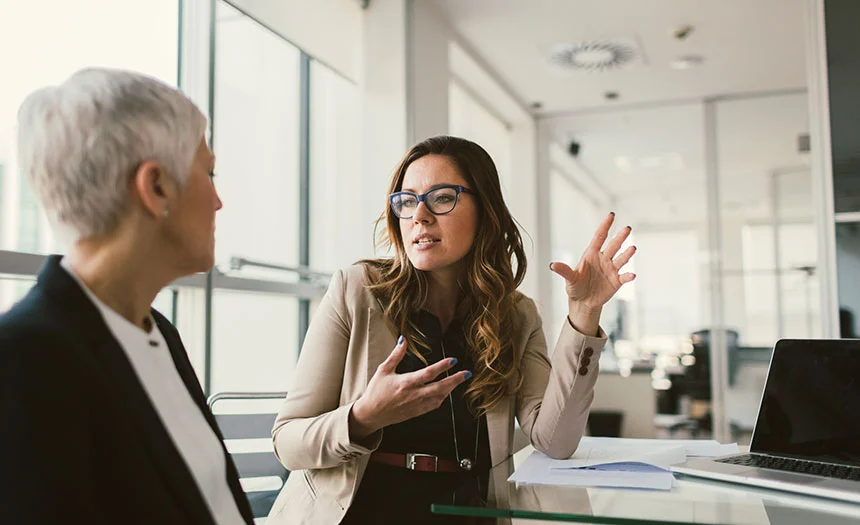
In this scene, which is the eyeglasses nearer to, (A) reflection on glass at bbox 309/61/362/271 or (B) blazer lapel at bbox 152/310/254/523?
(B) blazer lapel at bbox 152/310/254/523

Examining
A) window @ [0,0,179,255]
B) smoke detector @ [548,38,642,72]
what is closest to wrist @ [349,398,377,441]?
window @ [0,0,179,255]

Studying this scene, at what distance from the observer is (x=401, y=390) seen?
128 centimetres

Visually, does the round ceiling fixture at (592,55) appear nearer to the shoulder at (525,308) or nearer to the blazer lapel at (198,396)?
the shoulder at (525,308)

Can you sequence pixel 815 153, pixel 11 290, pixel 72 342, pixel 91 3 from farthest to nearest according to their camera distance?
pixel 815 153, pixel 91 3, pixel 11 290, pixel 72 342

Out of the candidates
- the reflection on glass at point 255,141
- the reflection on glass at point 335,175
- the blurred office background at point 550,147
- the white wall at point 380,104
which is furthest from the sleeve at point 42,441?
the white wall at point 380,104

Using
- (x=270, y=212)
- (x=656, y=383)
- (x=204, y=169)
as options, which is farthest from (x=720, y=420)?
(x=204, y=169)

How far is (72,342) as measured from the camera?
0.81 meters

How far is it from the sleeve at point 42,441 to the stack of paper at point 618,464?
79 centimetres

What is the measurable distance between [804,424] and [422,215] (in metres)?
0.96

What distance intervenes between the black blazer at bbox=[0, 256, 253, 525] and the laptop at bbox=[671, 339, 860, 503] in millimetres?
951

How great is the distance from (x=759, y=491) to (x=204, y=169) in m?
1.05

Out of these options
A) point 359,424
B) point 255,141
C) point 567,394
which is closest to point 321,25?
point 255,141

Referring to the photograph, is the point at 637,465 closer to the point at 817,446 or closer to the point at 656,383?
the point at 817,446

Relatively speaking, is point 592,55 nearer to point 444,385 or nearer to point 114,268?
point 444,385
